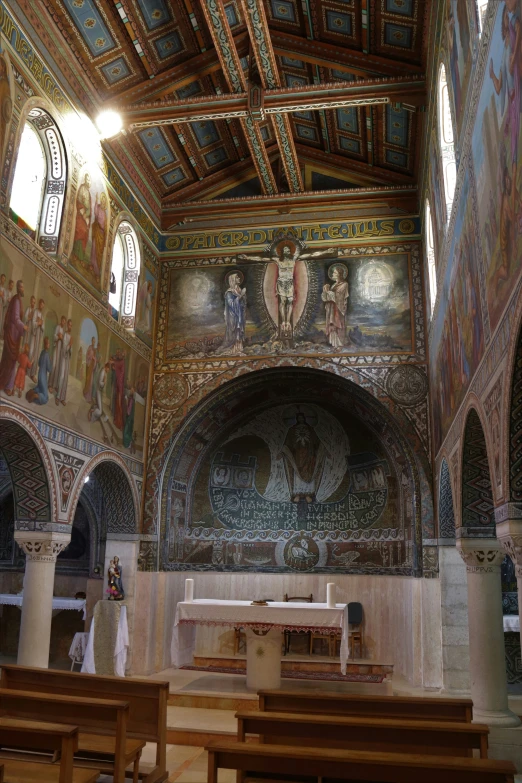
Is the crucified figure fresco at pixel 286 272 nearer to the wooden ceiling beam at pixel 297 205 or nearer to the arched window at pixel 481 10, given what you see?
the wooden ceiling beam at pixel 297 205

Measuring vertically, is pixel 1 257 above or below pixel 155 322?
below

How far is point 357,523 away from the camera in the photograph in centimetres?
1812

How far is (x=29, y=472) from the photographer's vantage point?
1216 cm

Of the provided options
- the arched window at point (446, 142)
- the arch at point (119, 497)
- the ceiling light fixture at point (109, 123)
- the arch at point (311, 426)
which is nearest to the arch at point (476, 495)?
the arched window at point (446, 142)

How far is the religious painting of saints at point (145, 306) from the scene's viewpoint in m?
17.0

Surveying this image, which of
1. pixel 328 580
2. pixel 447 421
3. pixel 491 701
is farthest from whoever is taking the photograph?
pixel 328 580

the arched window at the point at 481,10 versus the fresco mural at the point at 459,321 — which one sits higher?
the arched window at the point at 481,10

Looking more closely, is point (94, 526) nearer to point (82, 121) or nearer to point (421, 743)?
point (82, 121)

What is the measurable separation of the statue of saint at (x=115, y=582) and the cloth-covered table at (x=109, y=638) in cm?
15

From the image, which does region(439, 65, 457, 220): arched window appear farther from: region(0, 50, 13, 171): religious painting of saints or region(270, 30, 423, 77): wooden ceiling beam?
region(0, 50, 13, 171): religious painting of saints

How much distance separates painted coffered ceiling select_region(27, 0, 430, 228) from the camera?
1329 cm

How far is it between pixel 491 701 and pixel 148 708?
5.06 m

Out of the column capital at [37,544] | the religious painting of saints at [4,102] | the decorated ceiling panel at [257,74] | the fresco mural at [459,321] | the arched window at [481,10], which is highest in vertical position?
the decorated ceiling panel at [257,74]

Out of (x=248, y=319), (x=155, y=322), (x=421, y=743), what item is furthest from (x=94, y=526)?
(x=421, y=743)
